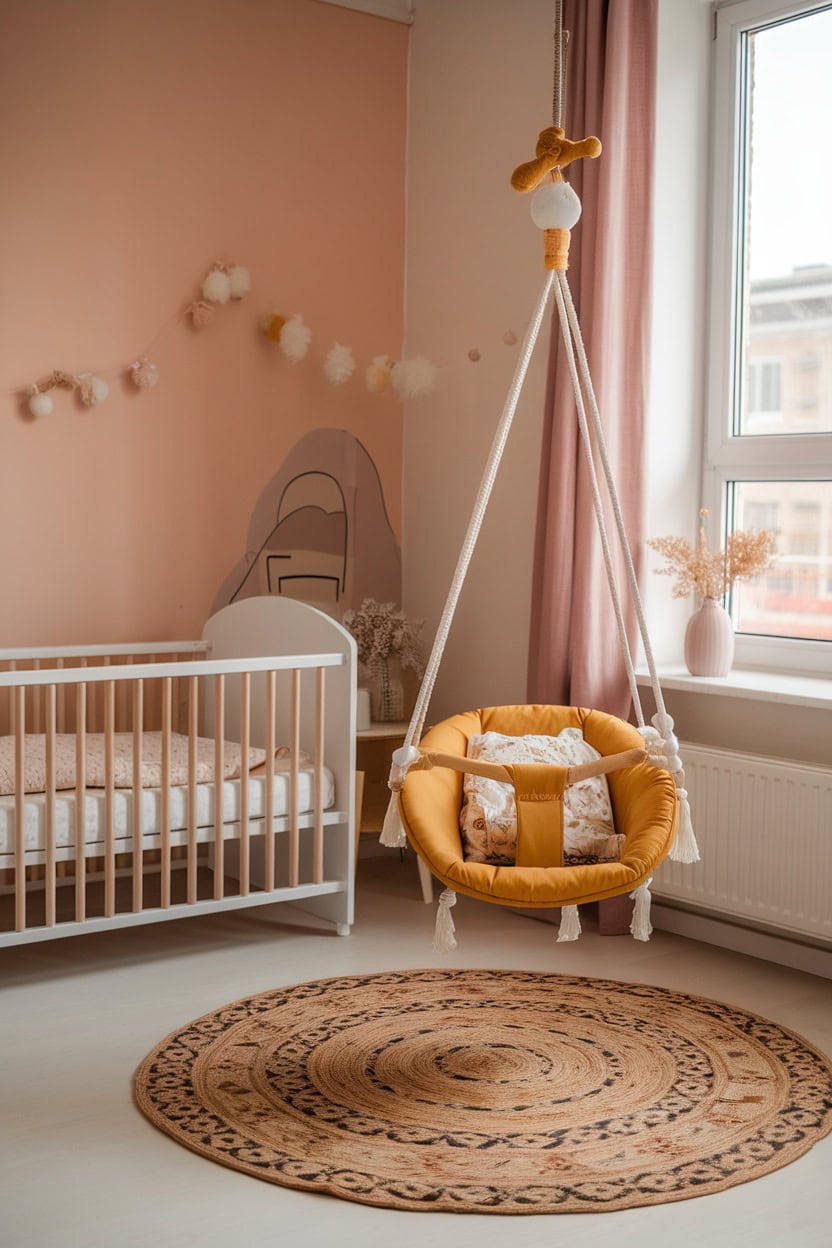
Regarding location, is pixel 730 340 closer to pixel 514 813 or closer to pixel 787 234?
pixel 787 234

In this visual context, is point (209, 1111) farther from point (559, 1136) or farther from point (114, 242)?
point (114, 242)

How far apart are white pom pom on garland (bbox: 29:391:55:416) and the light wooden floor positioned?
4.66ft

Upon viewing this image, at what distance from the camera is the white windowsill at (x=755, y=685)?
10.3 ft

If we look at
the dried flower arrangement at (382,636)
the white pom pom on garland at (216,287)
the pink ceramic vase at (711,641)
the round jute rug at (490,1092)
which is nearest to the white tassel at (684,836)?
the round jute rug at (490,1092)

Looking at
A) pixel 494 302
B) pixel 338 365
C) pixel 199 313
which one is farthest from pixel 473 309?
pixel 199 313

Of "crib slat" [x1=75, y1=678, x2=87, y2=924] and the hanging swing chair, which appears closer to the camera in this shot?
the hanging swing chair

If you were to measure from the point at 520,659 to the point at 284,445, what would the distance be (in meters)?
1.00

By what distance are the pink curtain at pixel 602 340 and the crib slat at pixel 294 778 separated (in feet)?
2.35

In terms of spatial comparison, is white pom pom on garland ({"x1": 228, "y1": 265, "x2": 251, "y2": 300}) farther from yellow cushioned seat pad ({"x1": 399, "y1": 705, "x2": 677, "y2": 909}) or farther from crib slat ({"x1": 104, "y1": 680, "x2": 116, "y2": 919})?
yellow cushioned seat pad ({"x1": 399, "y1": 705, "x2": 677, "y2": 909})

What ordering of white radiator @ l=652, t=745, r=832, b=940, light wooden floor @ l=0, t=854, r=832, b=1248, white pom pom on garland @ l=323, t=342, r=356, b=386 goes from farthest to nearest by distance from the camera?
white pom pom on garland @ l=323, t=342, r=356, b=386
white radiator @ l=652, t=745, r=832, b=940
light wooden floor @ l=0, t=854, r=832, b=1248

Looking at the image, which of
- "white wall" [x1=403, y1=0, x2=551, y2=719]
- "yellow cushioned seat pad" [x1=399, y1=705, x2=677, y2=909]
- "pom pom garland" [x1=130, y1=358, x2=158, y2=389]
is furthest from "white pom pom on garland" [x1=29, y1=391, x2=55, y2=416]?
"yellow cushioned seat pad" [x1=399, y1=705, x2=677, y2=909]

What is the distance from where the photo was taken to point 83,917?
3037 millimetres

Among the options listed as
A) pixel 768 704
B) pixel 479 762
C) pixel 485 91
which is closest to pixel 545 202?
pixel 479 762

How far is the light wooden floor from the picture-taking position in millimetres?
1964
